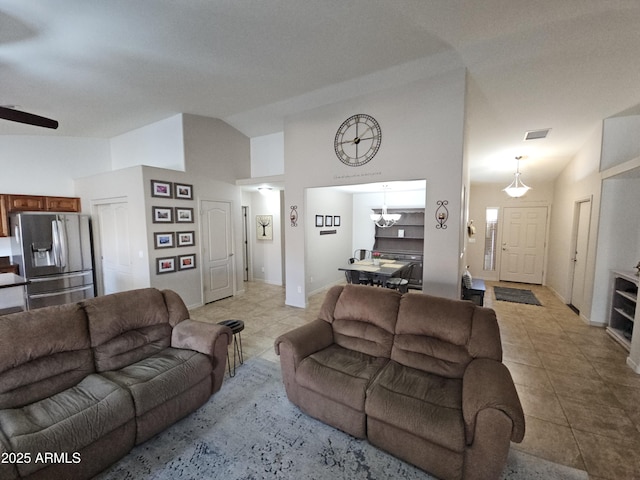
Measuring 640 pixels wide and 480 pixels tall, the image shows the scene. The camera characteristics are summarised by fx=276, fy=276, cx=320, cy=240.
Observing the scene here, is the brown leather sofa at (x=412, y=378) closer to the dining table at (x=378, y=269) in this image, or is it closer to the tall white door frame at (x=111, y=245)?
the dining table at (x=378, y=269)

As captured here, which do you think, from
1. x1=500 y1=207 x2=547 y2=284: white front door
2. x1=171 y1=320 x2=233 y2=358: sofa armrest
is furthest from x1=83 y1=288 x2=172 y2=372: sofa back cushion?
x1=500 y1=207 x2=547 y2=284: white front door

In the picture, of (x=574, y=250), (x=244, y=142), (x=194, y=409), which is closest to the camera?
(x=194, y=409)

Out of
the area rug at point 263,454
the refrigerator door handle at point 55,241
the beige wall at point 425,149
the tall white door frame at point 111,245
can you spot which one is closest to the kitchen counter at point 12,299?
the refrigerator door handle at point 55,241

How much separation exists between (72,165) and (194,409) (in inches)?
227

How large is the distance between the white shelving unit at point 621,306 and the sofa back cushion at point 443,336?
3.07 m

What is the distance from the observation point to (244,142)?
237 inches

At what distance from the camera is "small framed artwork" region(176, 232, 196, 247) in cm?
489

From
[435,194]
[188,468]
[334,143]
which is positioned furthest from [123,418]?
[334,143]

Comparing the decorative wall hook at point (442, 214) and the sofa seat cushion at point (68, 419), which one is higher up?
the decorative wall hook at point (442, 214)

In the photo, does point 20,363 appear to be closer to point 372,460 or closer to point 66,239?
point 372,460

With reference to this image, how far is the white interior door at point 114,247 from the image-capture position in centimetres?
475

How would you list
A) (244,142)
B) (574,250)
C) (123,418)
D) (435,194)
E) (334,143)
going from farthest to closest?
(244,142) < (574,250) < (334,143) < (435,194) < (123,418)

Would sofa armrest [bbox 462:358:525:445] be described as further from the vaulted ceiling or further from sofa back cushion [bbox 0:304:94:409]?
the vaulted ceiling

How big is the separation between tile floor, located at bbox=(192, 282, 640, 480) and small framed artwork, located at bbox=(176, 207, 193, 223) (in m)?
1.64
